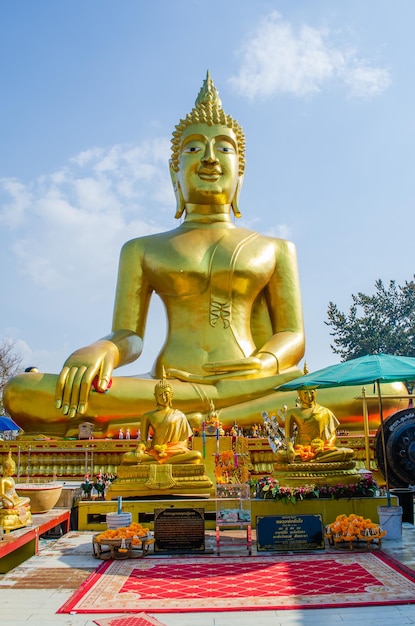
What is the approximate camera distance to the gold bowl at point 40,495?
683cm

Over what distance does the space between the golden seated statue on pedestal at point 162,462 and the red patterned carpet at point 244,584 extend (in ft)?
6.14

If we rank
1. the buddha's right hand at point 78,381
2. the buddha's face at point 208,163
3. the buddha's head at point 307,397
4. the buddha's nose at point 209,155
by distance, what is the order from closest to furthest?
the buddha's head at point 307,397 → the buddha's right hand at point 78,381 → the buddha's nose at point 209,155 → the buddha's face at point 208,163

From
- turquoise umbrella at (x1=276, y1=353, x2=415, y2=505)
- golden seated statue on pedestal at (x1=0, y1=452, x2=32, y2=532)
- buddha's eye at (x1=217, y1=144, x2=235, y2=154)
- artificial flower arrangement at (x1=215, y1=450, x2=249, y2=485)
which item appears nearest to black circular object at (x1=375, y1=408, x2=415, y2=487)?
turquoise umbrella at (x1=276, y1=353, x2=415, y2=505)

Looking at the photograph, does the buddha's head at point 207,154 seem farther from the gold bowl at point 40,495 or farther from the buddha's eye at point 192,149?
the gold bowl at point 40,495

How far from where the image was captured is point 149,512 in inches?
271

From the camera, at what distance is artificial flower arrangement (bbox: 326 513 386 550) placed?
561 centimetres

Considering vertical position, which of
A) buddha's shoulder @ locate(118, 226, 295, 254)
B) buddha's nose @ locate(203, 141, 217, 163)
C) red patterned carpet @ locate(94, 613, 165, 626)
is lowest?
red patterned carpet @ locate(94, 613, 165, 626)

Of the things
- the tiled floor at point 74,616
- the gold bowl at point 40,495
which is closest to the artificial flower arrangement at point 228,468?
the gold bowl at point 40,495

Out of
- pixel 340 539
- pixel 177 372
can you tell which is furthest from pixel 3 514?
pixel 177 372

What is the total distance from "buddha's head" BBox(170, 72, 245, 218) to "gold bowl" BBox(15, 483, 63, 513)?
7359 millimetres

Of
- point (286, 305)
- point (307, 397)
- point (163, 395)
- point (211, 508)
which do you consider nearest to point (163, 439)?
point (163, 395)

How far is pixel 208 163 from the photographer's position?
1255 centimetres

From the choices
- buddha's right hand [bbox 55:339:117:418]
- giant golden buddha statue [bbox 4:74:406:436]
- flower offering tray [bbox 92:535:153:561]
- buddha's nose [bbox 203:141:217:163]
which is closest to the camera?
flower offering tray [bbox 92:535:153:561]

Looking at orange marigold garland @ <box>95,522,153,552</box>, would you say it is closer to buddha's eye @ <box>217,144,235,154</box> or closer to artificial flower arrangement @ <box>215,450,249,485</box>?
artificial flower arrangement @ <box>215,450,249,485</box>
